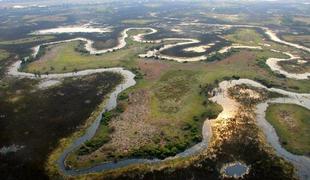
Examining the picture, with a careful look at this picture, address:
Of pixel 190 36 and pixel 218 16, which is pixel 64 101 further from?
pixel 218 16

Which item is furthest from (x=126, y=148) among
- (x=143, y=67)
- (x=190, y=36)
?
(x=190, y=36)

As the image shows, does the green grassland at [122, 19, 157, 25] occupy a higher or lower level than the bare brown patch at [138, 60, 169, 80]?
lower

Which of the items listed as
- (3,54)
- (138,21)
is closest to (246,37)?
(138,21)

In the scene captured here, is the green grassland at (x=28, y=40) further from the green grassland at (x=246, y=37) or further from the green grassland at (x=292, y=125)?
the green grassland at (x=292, y=125)

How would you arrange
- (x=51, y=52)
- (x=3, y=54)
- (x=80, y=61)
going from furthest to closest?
(x=51, y=52), (x=3, y=54), (x=80, y=61)

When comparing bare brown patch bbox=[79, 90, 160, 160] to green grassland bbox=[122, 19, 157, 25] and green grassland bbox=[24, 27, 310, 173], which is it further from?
green grassland bbox=[122, 19, 157, 25]

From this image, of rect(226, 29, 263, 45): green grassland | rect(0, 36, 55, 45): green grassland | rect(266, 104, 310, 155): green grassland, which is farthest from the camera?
rect(0, 36, 55, 45): green grassland

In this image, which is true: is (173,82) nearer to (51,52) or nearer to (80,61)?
(80,61)

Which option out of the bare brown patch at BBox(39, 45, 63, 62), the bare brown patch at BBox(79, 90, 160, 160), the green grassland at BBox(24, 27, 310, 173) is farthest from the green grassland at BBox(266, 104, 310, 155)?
the bare brown patch at BBox(39, 45, 63, 62)

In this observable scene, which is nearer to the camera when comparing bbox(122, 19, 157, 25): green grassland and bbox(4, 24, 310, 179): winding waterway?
bbox(4, 24, 310, 179): winding waterway

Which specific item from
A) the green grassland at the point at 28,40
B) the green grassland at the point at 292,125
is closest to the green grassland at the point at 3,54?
the green grassland at the point at 28,40
